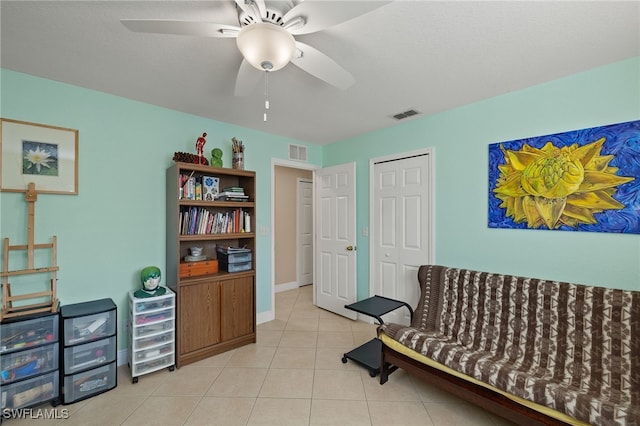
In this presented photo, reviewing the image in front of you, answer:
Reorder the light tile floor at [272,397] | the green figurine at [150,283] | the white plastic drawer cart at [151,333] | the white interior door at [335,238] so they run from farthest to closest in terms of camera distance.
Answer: the white interior door at [335,238]
the green figurine at [150,283]
the white plastic drawer cart at [151,333]
the light tile floor at [272,397]

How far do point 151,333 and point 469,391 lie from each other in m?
2.41

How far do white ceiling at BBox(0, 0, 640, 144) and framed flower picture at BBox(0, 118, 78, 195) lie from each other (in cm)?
42

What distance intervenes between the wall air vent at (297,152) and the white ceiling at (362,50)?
1064 millimetres

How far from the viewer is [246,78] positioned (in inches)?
63.4

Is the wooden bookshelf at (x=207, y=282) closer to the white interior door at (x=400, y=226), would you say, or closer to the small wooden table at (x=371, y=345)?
the small wooden table at (x=371, y=345)

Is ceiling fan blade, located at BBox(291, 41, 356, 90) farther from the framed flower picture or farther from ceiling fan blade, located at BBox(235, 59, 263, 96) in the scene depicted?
the framed flower picture

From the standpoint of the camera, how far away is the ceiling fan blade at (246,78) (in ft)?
4.94

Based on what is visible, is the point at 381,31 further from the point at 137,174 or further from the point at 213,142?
the point at 137,174

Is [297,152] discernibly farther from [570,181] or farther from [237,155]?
[570,181]

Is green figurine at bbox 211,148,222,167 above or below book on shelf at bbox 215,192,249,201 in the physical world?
above

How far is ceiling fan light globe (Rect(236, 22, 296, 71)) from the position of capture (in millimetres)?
1186

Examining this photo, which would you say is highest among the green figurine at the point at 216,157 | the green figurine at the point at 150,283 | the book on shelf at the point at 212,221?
the green figurine at the point at 216,157

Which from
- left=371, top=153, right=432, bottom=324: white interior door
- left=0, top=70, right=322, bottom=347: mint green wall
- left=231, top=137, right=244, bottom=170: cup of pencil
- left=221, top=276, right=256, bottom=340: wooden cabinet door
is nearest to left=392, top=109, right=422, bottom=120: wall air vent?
left=371, top=153, right=432, bottom=324: white interior door

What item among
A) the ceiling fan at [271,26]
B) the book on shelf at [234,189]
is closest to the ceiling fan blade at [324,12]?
the ceiling fan at [271,26]
